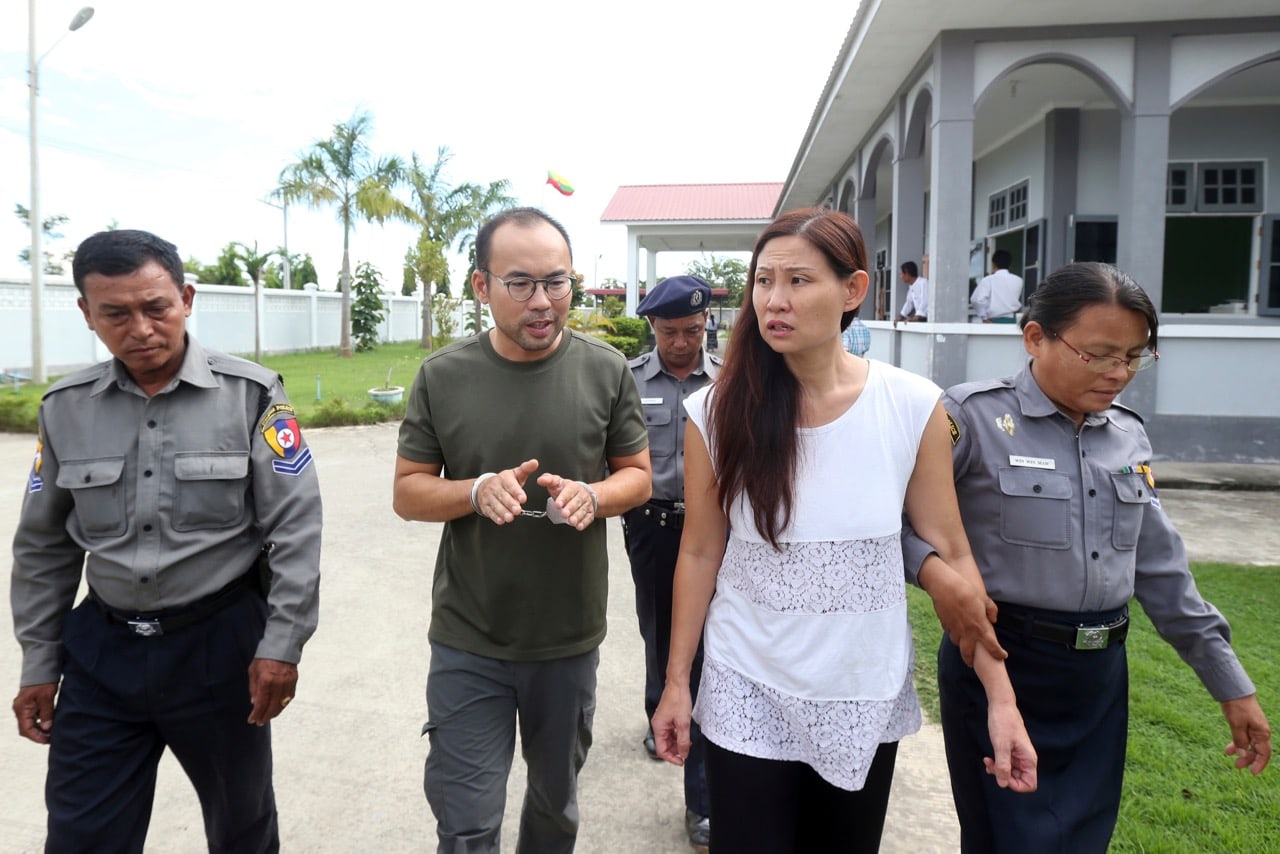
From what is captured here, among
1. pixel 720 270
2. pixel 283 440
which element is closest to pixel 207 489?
pixel 283 440

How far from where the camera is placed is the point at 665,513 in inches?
130

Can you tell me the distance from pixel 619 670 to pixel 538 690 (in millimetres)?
2113

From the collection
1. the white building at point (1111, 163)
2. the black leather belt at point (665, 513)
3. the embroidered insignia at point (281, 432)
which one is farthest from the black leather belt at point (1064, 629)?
the white building at point (1111, 163)

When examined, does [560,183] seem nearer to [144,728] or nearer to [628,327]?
[628,327]

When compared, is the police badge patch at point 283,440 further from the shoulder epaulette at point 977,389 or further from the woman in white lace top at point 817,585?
the shoulder epaulette at point 977,389

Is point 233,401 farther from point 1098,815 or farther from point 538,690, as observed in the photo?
point 1098,815

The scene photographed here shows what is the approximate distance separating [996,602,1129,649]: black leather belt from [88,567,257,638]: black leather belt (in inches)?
73.7

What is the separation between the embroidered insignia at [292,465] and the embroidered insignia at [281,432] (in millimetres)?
15

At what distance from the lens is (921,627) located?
4.60 meters

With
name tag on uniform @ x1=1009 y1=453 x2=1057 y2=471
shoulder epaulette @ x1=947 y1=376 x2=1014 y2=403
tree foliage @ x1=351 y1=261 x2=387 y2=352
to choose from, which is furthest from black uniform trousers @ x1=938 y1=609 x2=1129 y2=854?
tree foliage @ x1=351 y1=261 x2=387 y2=352

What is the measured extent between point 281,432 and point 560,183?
24713mm

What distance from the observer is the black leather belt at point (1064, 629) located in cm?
196

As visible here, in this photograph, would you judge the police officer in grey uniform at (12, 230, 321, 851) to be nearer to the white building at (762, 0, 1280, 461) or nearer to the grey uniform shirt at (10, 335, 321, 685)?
the grey uniform shirt at (10, 335, 321, 685)

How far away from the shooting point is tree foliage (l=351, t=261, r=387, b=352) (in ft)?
109
